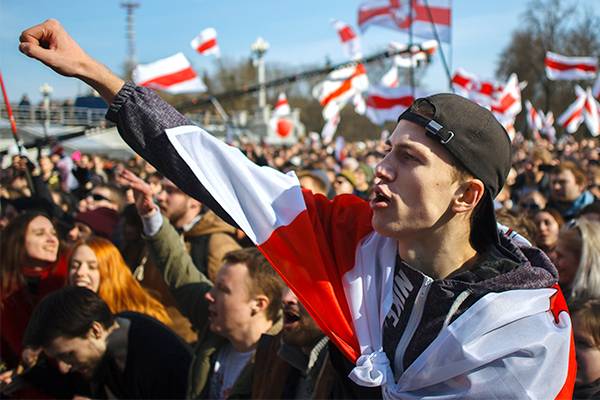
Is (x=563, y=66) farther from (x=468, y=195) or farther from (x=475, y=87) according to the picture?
(x=468, y=195)

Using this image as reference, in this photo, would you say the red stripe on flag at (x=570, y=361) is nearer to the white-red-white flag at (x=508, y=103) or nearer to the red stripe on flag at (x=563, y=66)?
the white-red-white flag at (x=508, y=103)

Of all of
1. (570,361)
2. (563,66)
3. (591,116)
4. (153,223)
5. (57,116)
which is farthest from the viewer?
(591,116)

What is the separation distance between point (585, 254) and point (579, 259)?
41 millimetres

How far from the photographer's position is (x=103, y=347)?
10.6ft

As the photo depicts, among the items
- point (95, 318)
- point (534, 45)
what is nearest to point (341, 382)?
point (95, 318)

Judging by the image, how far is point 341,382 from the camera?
2443mm

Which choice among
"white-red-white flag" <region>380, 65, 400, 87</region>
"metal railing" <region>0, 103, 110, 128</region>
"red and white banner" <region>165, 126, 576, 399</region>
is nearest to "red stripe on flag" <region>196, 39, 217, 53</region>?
"white-red-white flag" <region>380, 65, 400, 87</region>

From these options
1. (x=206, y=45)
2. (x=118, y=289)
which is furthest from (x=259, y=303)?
(x=206, y=45)

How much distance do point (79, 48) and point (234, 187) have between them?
0.58 meters

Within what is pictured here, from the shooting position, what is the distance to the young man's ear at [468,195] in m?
1.97

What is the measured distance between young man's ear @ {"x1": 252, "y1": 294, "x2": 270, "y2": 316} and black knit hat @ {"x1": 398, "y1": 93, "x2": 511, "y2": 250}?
58.8 inches

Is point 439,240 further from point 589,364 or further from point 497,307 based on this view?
point 589,364

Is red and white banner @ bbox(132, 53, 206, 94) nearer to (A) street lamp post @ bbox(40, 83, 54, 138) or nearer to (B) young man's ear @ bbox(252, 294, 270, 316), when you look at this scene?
(A) street lamp post @ bbox(40, 83, 54, 138)

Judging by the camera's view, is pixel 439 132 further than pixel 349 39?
No
